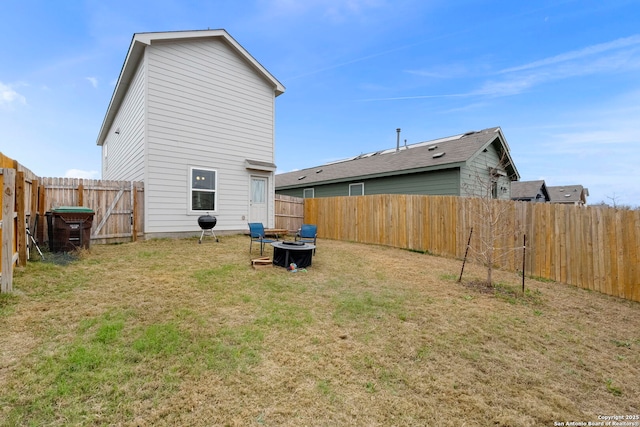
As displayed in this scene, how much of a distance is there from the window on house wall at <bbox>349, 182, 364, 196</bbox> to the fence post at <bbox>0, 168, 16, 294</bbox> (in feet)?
43.6

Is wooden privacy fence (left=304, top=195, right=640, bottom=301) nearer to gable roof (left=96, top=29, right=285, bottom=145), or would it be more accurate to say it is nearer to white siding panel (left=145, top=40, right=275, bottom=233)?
white siding panel (left=145, top=40, right=275, bottom=233)

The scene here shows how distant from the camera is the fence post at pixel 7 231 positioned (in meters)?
3.85

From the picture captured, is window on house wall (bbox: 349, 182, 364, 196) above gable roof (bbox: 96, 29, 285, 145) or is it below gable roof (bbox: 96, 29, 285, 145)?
below

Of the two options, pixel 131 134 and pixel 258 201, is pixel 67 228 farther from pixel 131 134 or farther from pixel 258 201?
pixel 258 201

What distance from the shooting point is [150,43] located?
9.02m

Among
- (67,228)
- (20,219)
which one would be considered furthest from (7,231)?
(67,228)

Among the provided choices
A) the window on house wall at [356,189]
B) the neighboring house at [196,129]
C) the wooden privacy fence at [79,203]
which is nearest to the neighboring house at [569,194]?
the window on house wall at [356,189]

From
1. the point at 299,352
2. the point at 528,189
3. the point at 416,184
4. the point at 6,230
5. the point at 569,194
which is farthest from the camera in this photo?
the point at 569,194

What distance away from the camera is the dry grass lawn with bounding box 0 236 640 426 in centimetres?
212

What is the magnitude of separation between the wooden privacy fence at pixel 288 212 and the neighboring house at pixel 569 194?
29.7m

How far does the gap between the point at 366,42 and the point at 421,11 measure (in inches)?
156

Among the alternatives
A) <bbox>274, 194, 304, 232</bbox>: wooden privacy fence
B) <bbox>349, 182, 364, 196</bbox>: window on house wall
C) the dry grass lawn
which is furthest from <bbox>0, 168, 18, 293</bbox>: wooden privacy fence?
<bbox>349, 182, 364, 196</bbox>: window on house wall

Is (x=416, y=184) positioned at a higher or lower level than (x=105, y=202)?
higher

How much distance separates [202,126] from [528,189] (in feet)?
88.2
